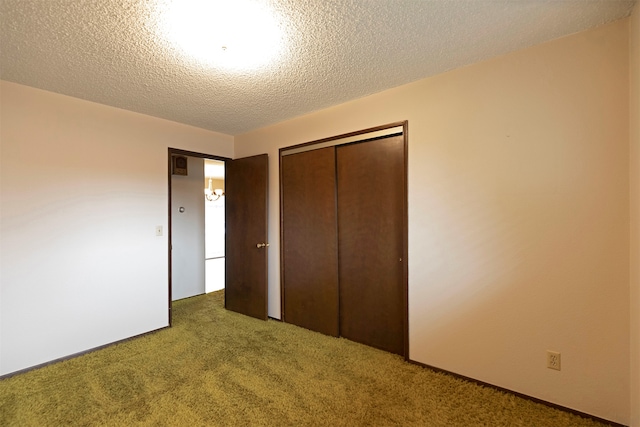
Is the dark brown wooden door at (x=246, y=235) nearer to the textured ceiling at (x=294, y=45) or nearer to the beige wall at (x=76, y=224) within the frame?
the beige wall at (x=76, y=224)

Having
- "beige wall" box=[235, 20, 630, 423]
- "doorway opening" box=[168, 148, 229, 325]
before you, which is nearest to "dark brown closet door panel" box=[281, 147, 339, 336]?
"beige wall" box=[235, 20, 630, 423]

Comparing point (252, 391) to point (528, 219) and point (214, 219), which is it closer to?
point (528, 219)

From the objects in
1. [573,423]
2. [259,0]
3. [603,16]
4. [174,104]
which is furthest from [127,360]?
[603,16]

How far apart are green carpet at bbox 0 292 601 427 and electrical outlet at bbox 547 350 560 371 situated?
10.6 inches

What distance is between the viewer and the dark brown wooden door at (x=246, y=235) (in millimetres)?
3414

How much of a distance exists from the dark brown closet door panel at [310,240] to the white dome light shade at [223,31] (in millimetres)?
1263

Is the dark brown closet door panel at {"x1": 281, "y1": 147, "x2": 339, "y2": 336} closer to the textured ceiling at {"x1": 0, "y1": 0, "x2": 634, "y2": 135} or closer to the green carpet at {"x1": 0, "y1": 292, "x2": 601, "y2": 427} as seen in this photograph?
the green carpet at {"x1": 0, "y1": 292, "x2": 601, "y2": 427}

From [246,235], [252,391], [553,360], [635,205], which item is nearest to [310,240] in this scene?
[246,235]

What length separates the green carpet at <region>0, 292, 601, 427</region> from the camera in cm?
173

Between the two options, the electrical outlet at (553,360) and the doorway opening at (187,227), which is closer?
the electrical outlet at (553,360)

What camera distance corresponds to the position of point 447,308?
2.19m

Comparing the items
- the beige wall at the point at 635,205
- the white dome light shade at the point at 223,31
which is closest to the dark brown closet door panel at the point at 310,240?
the white dome light shade at the point at 223,31

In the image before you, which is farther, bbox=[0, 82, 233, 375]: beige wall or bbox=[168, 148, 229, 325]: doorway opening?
bbox=[168, 148, 229, 325]: doorway opening

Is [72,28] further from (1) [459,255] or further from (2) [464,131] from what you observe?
(1) [459,255]
